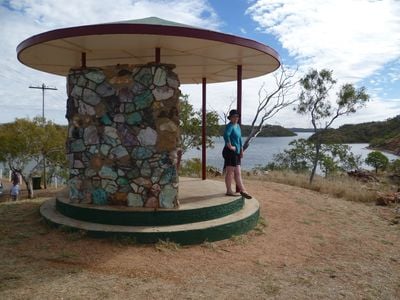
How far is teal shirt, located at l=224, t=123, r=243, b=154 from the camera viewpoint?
21.5ft

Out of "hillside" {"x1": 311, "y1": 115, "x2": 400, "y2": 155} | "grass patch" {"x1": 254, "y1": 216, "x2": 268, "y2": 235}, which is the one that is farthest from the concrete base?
"hillside" {"x1": 311, "y1": 115, "x2": 400, "y2": 155}

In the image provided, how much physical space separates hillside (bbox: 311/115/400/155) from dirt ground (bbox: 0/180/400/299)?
142ft

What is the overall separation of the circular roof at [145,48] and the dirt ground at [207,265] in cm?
280

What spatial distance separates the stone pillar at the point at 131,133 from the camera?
19.4 feet

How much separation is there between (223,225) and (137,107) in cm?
222

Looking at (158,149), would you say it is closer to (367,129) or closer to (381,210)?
(381,210)

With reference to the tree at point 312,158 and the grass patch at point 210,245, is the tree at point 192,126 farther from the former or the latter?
the grass patch at point 210,245

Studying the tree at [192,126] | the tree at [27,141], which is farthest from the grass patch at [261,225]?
the tree at [27,141]

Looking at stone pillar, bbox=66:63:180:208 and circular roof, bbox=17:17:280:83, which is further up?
circular roof, bbox=17:17:280:83

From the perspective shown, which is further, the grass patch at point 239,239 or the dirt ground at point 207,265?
the grass patch at point 239,239

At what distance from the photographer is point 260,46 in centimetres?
602

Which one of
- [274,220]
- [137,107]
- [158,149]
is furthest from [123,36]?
[274,220]

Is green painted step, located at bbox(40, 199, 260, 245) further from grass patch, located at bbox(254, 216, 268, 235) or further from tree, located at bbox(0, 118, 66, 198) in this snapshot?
tree, located at bbox(0, 118, 66, 198)

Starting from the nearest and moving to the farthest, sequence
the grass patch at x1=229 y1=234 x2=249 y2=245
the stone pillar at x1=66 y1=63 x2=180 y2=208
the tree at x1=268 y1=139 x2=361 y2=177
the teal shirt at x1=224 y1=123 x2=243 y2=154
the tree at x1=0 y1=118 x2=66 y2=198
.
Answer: the grass patch at x1=229 y1=234 x2=249 y2=245 → the stone pillar at x1=66 y1=63 x2=180 y2=208 → the teal shirt at x1=224 y1=123 x2=243 y2=154 → the tree at x1=268 y1=139 x2=361 y2=177 → the tree at x1=0 y1=118 x2=66 y2=198
